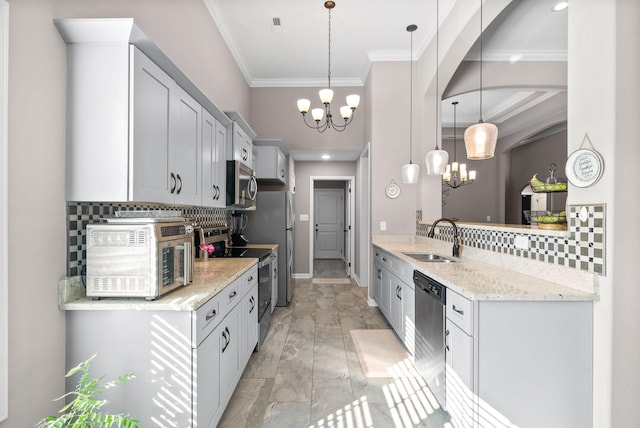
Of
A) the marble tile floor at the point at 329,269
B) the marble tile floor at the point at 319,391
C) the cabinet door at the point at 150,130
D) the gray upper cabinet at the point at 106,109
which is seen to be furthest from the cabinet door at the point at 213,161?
the marble tile floor at the point at 329,269

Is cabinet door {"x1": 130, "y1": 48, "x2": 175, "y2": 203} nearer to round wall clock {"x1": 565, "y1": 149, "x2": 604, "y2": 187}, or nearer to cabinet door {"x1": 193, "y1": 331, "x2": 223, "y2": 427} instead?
cabinet door {"x1": 193, "y1": 331, "x2": 223, "y2": 427}

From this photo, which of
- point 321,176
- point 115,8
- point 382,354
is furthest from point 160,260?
point 321,176

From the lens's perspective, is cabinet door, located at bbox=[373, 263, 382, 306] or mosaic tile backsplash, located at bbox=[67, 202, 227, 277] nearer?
mosaic tile backsplash, located at bbox=[67, 202, 227, 277]

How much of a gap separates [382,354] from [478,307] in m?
1.48

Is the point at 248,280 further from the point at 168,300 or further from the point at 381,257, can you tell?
the point at 381,257

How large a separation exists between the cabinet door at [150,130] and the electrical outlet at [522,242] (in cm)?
238

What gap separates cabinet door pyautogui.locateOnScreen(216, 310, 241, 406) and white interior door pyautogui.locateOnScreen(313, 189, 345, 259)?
22.3 feet

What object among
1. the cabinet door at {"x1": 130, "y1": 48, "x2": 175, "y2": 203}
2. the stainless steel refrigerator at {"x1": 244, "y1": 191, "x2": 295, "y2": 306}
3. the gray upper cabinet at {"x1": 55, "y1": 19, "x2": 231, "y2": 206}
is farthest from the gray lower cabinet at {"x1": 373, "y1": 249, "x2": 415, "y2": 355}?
the gray upper cabinet at {"x1": 55, "y1": 19, "x2": 231, "y2": 206}

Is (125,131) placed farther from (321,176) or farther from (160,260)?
(321,176)

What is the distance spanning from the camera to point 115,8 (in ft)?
5.59

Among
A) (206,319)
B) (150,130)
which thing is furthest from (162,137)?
(206,319)

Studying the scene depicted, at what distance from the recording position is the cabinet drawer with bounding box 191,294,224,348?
1414 millimetres

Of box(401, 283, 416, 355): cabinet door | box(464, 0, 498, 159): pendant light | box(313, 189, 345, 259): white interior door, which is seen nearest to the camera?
box(464, 0, 498, 159): pendant light

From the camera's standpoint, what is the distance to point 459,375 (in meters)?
1.69
